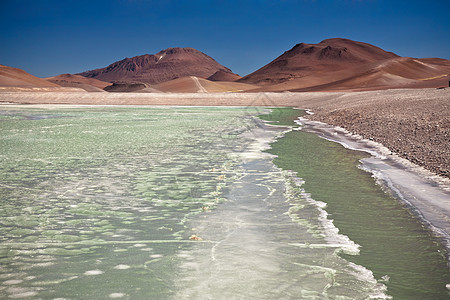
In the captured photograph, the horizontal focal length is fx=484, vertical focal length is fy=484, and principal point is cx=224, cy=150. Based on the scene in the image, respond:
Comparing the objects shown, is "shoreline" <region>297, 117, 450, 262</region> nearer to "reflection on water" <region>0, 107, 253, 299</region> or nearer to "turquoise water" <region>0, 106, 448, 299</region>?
"turquoise water" <region>0, 106, 448, 299</region>

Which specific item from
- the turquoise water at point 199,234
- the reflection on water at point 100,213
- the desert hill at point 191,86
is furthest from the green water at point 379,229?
the desert hill at point 191,86

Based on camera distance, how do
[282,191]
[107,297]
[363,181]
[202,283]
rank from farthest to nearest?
1. [363,181]
2. [282,191]
3. [202,283]
4. [107,297]

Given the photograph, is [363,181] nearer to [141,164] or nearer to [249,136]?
[141,164]

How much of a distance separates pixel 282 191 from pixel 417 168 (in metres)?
4.02

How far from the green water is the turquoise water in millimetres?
23

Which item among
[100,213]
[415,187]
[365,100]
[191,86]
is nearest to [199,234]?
[100,213]

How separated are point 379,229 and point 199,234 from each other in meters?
2.54

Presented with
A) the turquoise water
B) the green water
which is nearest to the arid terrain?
the green water

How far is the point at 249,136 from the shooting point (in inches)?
764

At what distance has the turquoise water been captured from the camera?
16.4ft

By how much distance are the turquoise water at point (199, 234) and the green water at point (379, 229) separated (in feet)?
0.08

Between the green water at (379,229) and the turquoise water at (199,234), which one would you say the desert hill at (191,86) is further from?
the turquoise water at (199,234)

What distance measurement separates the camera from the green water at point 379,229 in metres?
5.11

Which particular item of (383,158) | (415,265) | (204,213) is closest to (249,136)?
(383,158)
